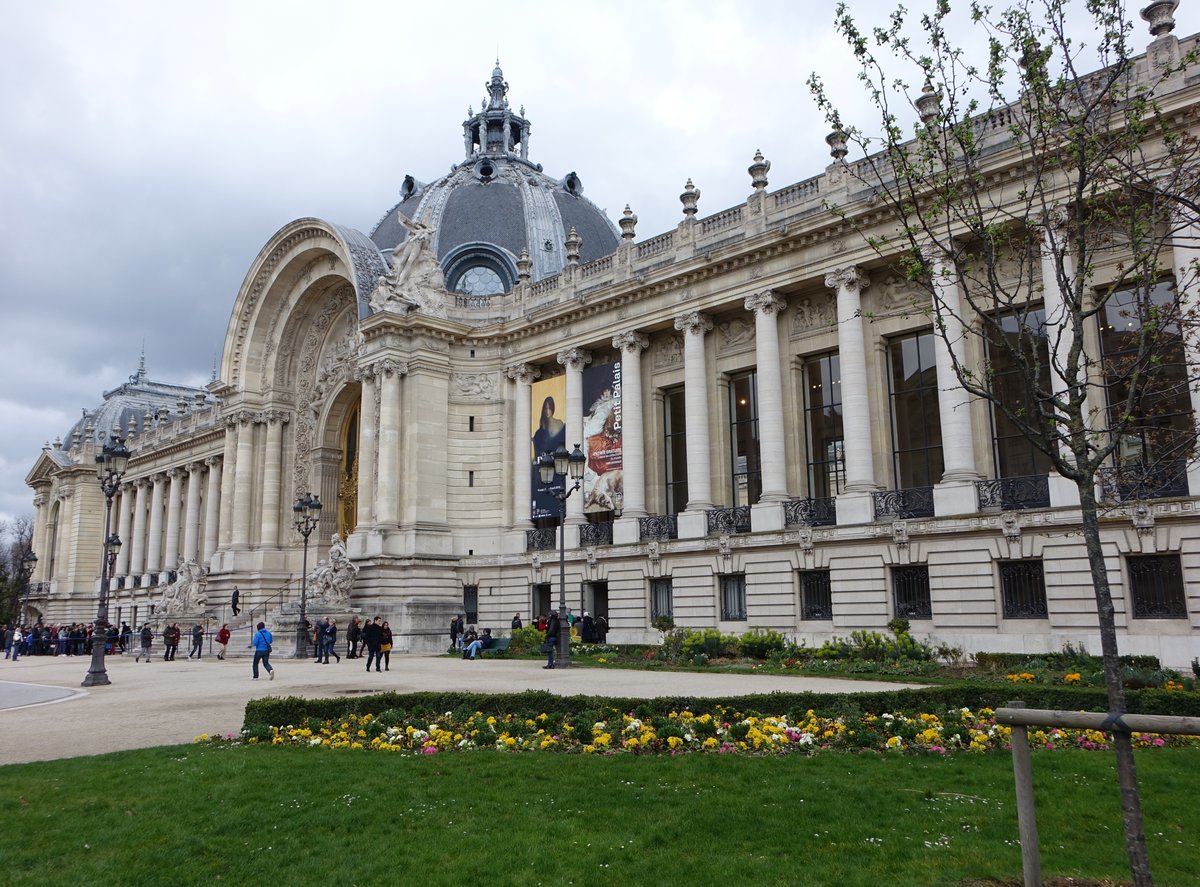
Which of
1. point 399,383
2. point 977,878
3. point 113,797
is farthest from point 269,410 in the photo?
point 977,878

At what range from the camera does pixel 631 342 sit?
3488cm

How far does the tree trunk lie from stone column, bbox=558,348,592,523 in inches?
1176

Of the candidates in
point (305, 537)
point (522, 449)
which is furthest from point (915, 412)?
point (305, 537)

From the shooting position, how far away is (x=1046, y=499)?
24.2 m

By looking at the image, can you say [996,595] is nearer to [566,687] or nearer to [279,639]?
[566,687]

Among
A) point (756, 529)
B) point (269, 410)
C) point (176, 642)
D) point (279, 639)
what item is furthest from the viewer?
point (269, 410)

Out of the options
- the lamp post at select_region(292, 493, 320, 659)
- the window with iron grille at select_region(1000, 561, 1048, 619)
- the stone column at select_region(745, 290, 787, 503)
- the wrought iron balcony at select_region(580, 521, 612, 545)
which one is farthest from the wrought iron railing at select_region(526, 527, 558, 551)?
the window with iron grille at select_region(1000, 561, 1048, 619)

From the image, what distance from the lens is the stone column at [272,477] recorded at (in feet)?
153

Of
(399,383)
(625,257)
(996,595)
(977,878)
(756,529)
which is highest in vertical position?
(625,257)

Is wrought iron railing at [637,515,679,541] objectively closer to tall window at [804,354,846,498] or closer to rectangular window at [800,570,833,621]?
tall window at [804,354,846,498]

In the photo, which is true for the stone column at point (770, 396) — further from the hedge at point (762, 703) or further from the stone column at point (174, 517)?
the stone column at point (174, 517)

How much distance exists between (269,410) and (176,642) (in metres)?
14.9

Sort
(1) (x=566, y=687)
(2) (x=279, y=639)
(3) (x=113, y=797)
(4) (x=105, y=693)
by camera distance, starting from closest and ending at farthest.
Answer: (3) (x=113, y=797) → (1) (x=566, y=687) → (4) (x=105, y=693) → (2) (x=279, y=639)

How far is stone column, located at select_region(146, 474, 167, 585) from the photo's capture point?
214 ft
